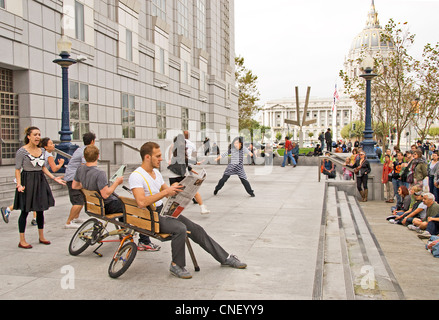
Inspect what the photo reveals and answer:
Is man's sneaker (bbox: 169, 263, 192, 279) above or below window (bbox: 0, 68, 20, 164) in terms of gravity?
below

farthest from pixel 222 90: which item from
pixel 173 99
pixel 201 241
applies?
pixel 201 241

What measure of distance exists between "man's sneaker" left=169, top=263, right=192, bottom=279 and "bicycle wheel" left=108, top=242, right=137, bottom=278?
474mm

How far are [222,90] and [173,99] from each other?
12768mm

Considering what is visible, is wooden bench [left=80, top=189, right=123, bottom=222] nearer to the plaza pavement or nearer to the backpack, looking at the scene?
the plaza pavement

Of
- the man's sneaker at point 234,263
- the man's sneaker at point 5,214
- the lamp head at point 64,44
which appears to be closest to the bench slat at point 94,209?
the man's sneaker at point 234,263

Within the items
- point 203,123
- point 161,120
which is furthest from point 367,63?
point 203,123

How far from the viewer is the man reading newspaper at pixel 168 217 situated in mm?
4414

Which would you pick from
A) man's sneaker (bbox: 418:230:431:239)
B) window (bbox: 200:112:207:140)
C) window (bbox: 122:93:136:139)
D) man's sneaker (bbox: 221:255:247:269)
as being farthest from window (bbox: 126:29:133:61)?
man's sneaker (bbox: 221:255:247:269)

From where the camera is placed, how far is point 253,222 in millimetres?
7719

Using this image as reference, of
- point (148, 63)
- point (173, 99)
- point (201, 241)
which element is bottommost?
point (201, 241)

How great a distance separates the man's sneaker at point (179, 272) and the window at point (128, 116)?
17.9 metres

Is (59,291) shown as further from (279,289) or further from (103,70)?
(103,70)

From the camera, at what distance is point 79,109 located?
58.3 feet

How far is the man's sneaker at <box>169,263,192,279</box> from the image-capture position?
446cm
